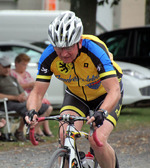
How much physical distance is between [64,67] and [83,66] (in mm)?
174

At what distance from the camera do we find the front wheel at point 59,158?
4.07 meters

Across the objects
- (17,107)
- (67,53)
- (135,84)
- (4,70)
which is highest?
(67,53)

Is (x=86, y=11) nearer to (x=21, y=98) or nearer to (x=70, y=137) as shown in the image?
(x=21, y=98)

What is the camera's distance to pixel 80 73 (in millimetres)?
4727

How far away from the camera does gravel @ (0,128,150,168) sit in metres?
7.09

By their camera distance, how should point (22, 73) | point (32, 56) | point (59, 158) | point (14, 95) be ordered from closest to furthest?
1. point (59, 158)
2. point (14, 95)
3. point (22, 73)
4. point (32, 56)

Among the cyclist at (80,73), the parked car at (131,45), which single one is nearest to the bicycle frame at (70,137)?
the cyclist at (80,73)

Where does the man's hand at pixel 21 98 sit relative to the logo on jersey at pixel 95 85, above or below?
below

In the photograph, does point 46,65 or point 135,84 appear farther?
point 135,84

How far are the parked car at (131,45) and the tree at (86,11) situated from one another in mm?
1519

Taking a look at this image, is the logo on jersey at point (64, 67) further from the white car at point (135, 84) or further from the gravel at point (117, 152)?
the white car at point (135, 84)

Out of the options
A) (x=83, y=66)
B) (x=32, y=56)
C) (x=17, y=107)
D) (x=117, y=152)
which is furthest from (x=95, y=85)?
(x=32, y=56)

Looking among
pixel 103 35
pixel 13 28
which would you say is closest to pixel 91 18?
pixel 103 35

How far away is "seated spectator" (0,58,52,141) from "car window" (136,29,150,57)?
418 cm
